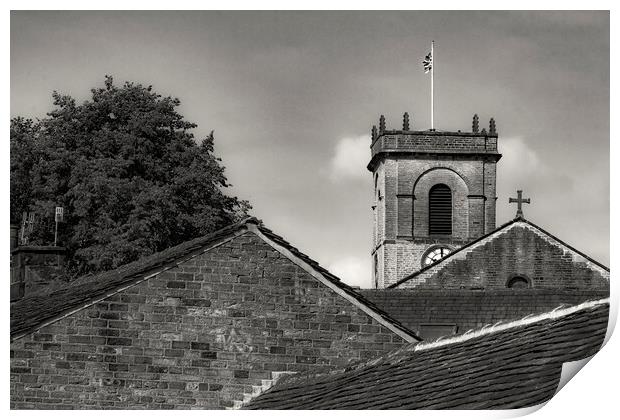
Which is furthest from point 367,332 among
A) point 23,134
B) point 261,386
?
point 23,134

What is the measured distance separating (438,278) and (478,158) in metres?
13.8

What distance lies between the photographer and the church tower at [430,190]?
50.1 meters

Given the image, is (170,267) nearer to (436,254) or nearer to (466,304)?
(466,304)

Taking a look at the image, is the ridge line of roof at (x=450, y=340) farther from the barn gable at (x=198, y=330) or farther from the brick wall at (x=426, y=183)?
the brick wall at (x=426, y=183)

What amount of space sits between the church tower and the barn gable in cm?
3681

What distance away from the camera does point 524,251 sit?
125 feet

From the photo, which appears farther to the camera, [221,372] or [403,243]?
[403,243]

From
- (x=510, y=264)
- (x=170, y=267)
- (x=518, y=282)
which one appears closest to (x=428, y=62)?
(x=170, y=267)

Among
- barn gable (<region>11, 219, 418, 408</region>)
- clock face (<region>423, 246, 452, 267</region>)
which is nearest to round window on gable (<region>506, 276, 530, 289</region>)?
clock face (<region>423, 246, 452, 267</region>)

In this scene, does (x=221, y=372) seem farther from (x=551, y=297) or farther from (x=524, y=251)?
(x=524, y=251)

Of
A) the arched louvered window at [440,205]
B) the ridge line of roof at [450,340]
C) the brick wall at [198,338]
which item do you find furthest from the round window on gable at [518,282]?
the ridge line of roof at [450,340]

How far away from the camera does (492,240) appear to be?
38750mm

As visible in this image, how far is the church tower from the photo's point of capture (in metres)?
50.1
